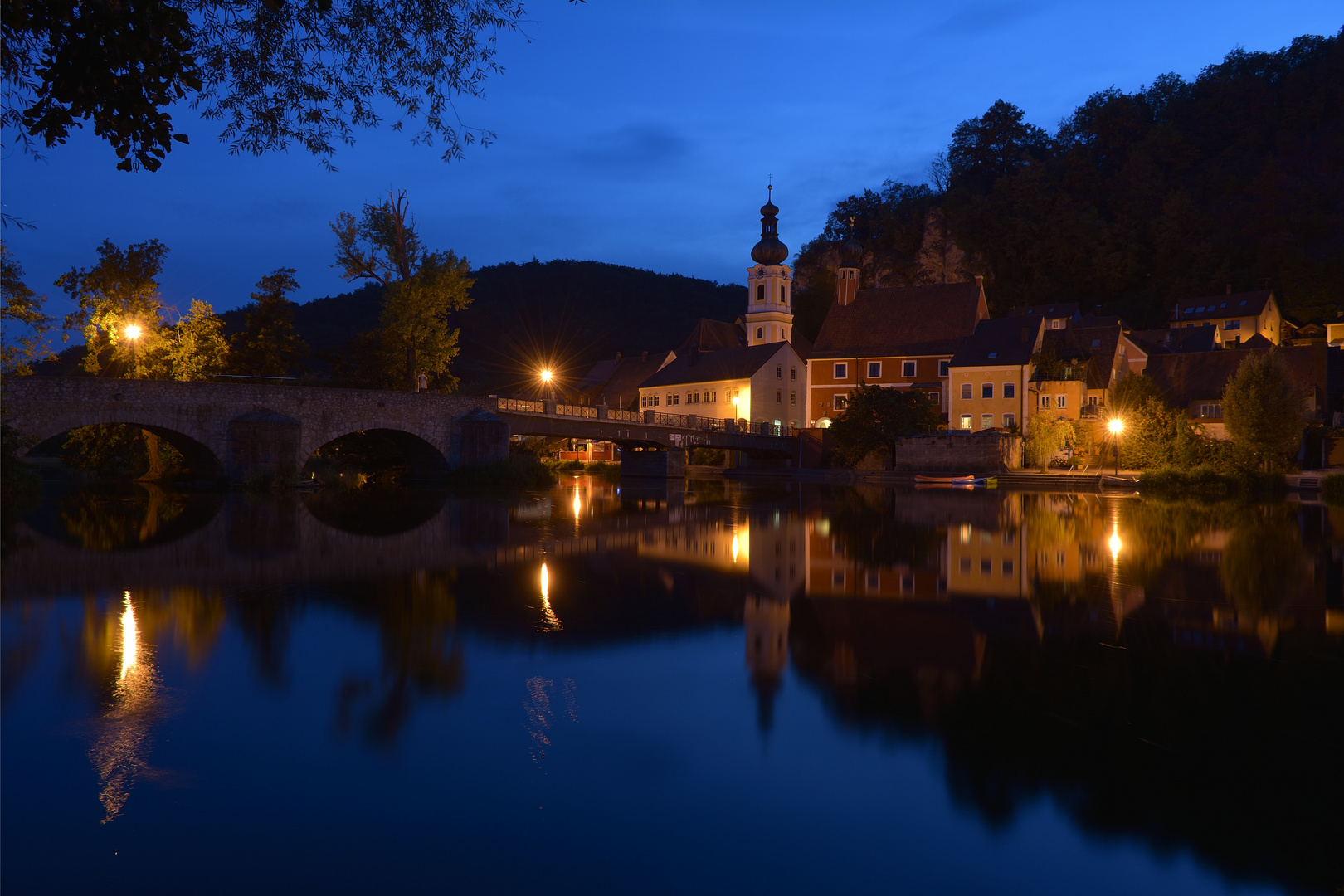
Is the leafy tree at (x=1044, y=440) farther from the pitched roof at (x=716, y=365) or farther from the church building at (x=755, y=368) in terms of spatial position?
the pitched roof at (x=716, y=365)

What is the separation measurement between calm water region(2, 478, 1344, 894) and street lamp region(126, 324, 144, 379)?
26118 millimetres

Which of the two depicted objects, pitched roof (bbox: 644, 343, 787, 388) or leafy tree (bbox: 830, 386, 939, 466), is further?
pitched roof (bbox: 644, 343, 787, 388)

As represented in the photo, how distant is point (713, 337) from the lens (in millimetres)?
91062

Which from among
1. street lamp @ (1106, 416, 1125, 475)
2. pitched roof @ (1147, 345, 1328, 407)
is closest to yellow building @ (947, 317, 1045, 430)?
street lamp @ (1106, 416, 1125, 475)

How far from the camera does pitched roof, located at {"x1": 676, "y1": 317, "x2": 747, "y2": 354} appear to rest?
289 feet

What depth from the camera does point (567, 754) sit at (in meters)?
6.05

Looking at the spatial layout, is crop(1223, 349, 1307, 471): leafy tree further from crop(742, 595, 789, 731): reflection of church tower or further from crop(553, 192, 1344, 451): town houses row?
crop(742, 595, 789, 731): reflection of church tower

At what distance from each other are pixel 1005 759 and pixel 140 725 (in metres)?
5.87

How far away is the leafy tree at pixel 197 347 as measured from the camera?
38906 mm

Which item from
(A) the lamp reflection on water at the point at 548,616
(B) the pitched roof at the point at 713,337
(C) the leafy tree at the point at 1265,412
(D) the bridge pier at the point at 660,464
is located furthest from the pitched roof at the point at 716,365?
(A) the lamp reflection on water at the point at 548,616

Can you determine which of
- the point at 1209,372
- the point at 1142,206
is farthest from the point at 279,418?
the point at 1142,206

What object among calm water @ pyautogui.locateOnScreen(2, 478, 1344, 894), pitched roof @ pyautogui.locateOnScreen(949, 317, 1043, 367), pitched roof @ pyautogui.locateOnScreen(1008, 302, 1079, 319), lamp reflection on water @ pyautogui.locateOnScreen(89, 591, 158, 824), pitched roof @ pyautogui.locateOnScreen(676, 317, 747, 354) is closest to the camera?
calm water @ pyautogui.locateOnScreen(2, 478, 1344, 894)

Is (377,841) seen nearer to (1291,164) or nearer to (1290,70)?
(1291,164)

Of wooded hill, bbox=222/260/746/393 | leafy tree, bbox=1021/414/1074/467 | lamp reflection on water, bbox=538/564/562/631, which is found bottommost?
lamp reflection on water, bbox=538/564/562/631
